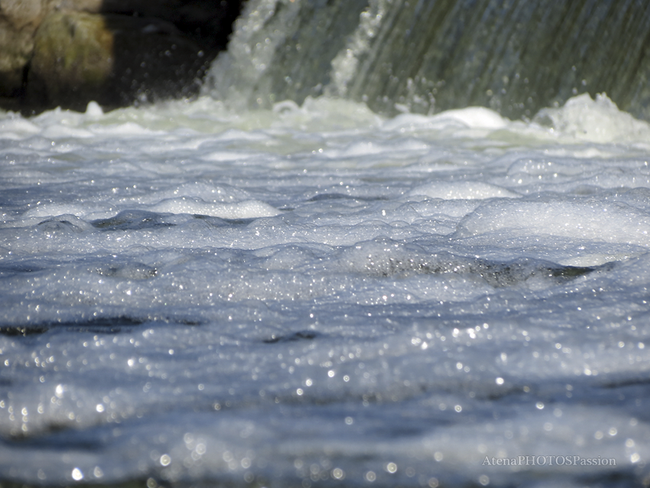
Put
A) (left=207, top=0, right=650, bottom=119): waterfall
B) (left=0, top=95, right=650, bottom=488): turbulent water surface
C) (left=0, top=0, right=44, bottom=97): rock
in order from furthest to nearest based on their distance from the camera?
(left=0, top=0, right=44, bottom=97): rock
(left=207, top=0, right=650, bottom=119): waterfall
(left=0, top=95, right=650, bottom=488): turbulent water surface

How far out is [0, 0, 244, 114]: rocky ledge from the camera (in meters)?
9.05

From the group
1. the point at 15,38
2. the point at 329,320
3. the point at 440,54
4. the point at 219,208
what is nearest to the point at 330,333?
the point at 329,320

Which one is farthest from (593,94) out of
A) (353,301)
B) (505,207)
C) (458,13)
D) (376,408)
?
(376,408)

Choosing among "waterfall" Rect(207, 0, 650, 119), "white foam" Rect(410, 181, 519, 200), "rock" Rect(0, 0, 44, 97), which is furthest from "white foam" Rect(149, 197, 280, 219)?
"rock" Rect(0, 0, 44, 97)

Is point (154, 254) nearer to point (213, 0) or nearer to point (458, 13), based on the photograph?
point (458, 13)

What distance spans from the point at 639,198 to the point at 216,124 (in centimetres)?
516

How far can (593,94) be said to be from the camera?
19.6ft

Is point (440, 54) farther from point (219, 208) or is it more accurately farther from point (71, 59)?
point (71, 59)

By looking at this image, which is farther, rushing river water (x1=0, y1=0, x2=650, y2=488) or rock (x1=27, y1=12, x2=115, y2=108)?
rock (x1=27, y1=12, x2=115, y2=108)

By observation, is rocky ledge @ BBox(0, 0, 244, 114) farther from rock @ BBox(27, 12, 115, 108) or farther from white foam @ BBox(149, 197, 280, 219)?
white foam @ BBox(149, 197, 280, 219)

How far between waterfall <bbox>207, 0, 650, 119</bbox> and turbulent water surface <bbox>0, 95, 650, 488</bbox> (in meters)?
2.93

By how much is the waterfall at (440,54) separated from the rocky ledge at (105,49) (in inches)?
21.2

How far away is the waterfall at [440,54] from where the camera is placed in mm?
5988

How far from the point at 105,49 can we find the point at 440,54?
5237 millimetres
